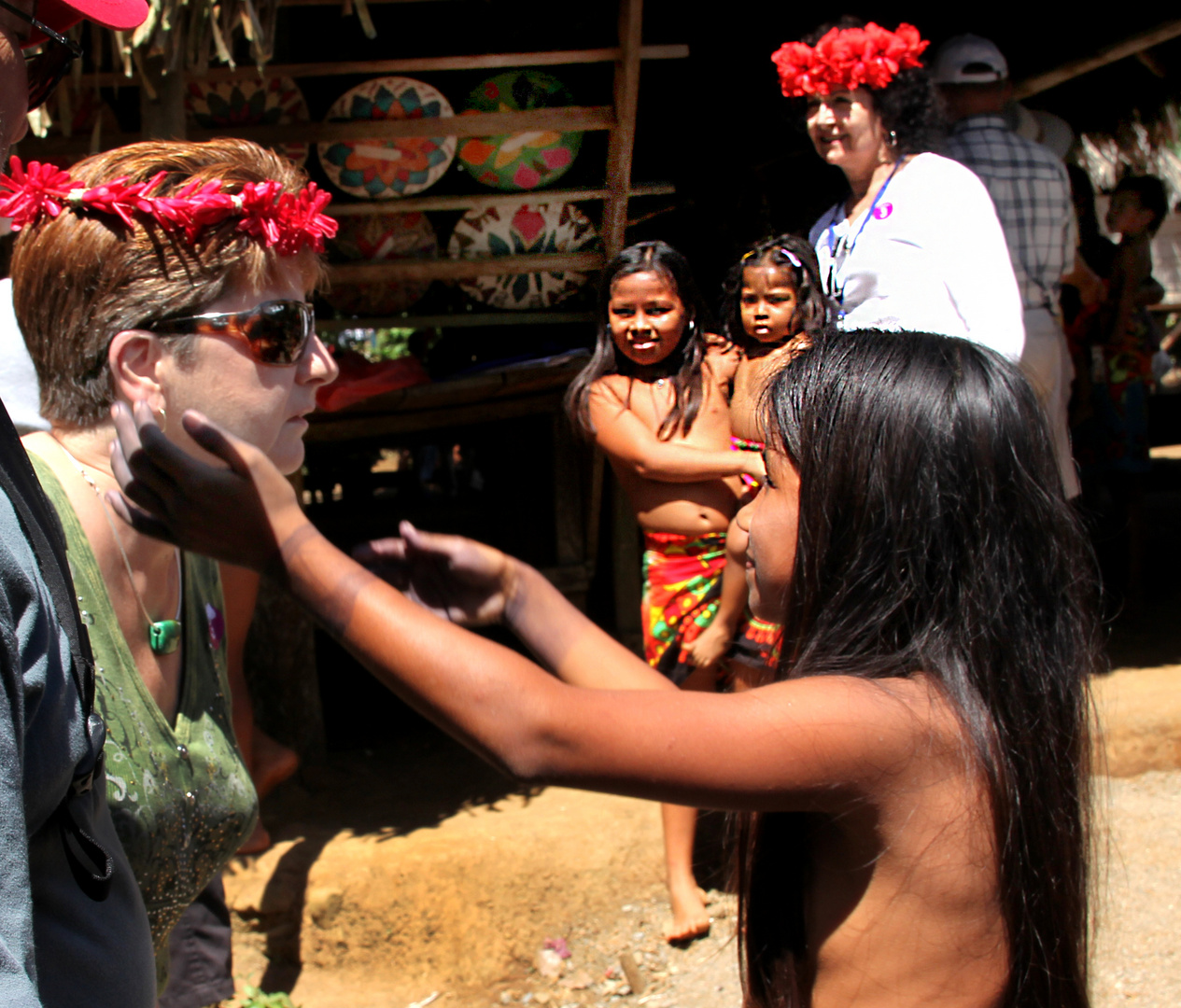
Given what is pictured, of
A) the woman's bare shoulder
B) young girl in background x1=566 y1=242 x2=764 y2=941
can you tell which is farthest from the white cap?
the woman's bare shoulder

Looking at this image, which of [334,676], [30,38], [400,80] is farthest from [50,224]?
[334,676]

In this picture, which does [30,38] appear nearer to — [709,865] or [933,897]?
[933,897]

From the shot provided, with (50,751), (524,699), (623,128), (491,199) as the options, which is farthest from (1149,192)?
(50,751)

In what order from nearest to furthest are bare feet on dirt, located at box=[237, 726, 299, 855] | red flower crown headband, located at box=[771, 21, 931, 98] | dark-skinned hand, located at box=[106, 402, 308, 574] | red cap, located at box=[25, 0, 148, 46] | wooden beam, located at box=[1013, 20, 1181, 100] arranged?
dark-skinned hand, located at box=[106, 402, 308, 574] < red cap, located at box=[25, 0, 148, 46] < red flower crown headband, located at box=[771, 21, 931, 98] < bare feet on dirt, located at box=[237, 726, 299, 855] < wooden beam, located at box=[1013, 20, 1181, 100]

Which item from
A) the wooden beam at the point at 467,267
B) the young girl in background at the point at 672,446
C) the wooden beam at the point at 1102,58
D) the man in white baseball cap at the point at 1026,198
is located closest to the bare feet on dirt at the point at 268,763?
the young girl in background at the point at 672,446

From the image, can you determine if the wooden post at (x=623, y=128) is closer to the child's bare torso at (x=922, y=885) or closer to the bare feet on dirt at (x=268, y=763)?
the bare feet on dirt at (x=268, y=763)

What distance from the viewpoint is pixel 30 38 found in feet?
3.84

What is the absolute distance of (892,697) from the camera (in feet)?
4.31

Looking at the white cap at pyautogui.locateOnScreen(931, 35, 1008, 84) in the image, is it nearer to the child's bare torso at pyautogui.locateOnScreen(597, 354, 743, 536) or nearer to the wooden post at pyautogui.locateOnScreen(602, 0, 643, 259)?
the wooden post at pyautogui.locateOnScreen(602, 0, 643, 259)

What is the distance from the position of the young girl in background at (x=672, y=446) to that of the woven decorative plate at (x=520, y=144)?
1.64 ft

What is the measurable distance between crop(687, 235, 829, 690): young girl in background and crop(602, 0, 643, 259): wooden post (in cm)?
54

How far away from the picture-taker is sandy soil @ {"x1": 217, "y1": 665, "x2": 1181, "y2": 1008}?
Answer: 318 cm

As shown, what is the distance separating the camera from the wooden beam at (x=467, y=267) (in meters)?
3.77

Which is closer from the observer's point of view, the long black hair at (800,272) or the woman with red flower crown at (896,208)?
the woman with red flower crown at (896,208)
